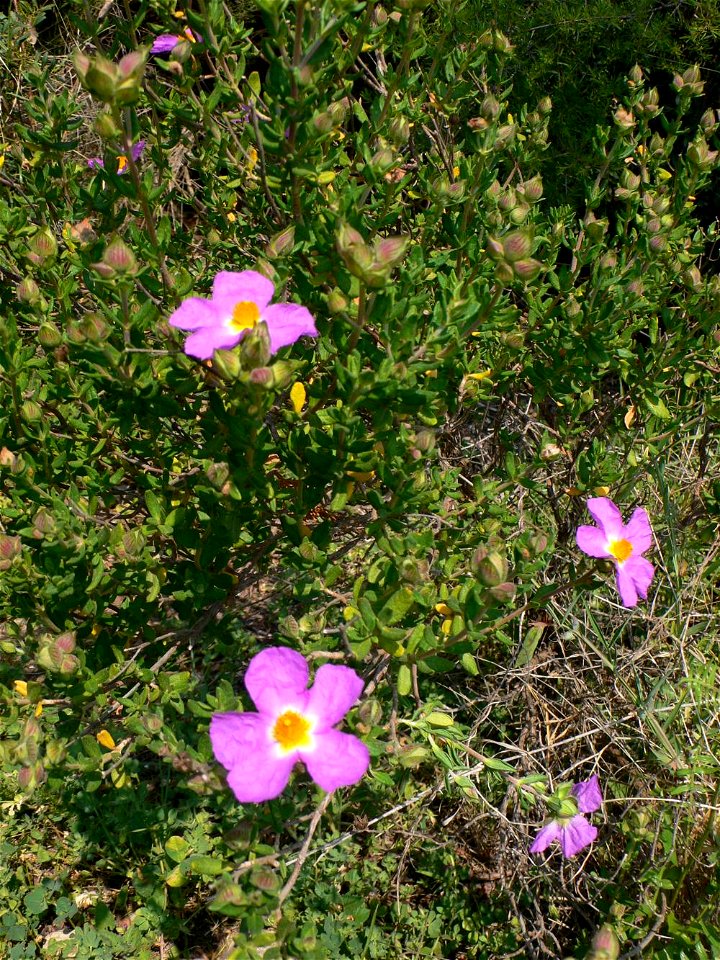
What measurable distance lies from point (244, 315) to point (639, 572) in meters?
1.17

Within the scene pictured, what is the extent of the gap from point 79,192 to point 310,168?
71cm

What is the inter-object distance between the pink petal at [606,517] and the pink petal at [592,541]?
6 centimetres

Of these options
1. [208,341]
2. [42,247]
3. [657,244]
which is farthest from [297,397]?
[657,244]

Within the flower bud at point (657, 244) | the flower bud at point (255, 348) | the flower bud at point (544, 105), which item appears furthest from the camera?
the flower bud at point (544, 105)

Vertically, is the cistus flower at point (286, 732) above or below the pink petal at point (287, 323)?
below

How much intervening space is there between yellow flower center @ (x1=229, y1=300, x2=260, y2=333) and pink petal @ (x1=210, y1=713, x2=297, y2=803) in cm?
76

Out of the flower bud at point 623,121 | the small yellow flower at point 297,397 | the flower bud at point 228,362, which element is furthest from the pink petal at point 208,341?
the flower bud at point 623,121

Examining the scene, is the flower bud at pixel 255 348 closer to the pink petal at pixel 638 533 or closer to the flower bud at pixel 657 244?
the pink petal at pixel 638 533

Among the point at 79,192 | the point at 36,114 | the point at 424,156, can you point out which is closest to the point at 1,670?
the point at 79,192

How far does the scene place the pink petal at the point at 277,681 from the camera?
162 cm

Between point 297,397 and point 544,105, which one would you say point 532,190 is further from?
point 297,397

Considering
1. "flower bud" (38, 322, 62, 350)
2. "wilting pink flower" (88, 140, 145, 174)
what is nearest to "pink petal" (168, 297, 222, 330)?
"wilting pink flower" (88, 140, 145, 174)

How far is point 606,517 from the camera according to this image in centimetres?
211

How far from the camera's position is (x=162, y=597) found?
8.08 feet
